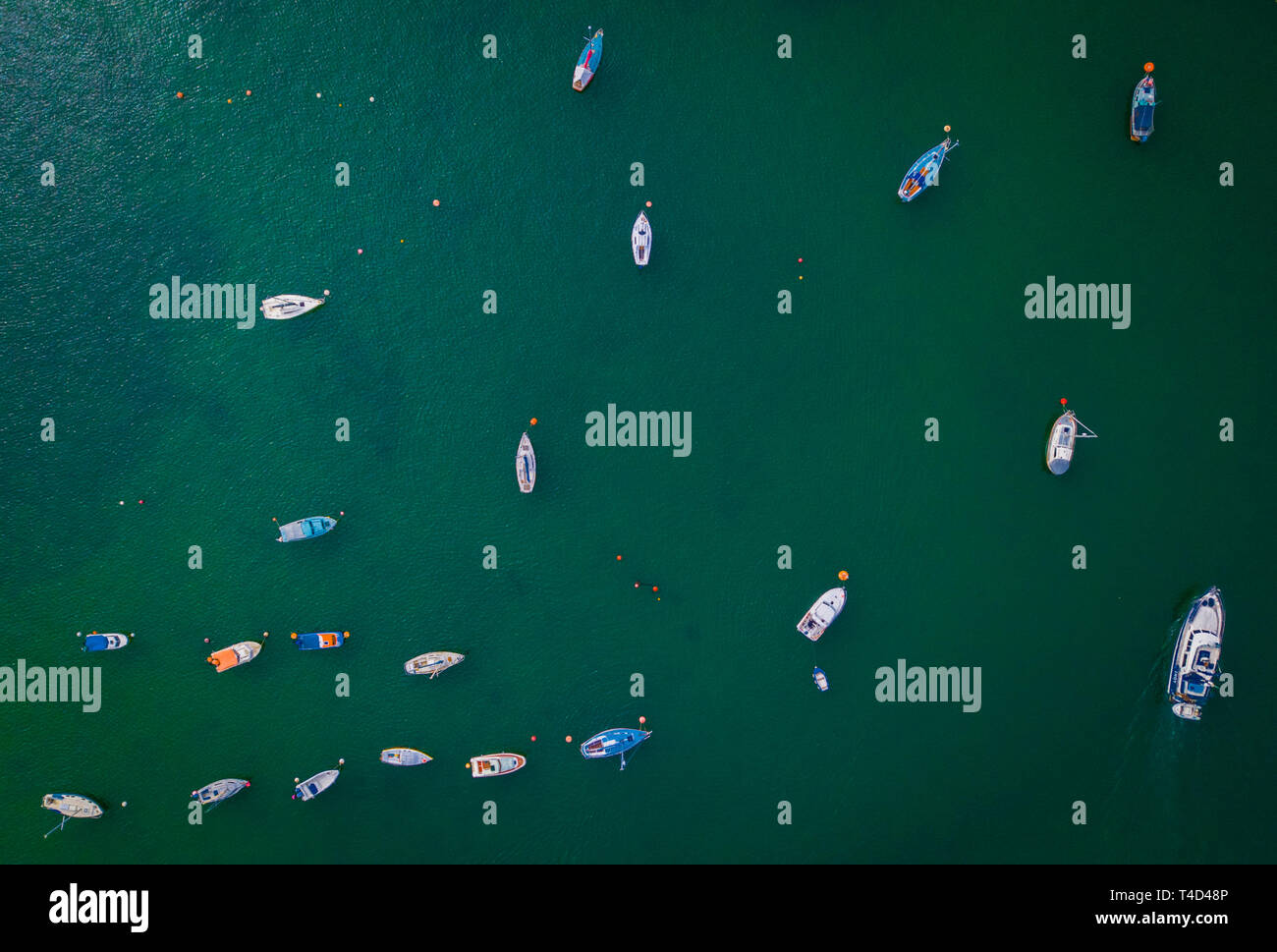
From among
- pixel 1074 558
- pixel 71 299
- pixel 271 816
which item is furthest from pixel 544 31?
pixel 271 816

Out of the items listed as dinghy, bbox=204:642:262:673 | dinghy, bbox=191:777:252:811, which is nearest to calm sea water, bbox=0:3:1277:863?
dinghy, bbox=191:777:252:811

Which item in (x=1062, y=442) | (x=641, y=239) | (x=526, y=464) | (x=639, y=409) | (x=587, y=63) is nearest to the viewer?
(x=587, y=63)

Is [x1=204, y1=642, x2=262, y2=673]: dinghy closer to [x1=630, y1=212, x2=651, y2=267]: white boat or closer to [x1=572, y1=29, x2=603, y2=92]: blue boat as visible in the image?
[x1=630, y1=212, x2=651, y2=267]: white boat

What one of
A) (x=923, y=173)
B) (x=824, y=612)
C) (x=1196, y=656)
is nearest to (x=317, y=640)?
(x=824, y=612)

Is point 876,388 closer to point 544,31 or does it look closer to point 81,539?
point 544,31

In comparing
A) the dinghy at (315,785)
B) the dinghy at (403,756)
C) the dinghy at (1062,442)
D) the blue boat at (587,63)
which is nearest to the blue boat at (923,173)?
the dinghy at (1062,442)

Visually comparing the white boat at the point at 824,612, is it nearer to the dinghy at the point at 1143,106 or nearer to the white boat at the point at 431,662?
the white boat at the point at 431,662

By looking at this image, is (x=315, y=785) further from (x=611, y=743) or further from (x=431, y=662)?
(x=611, y=743)
